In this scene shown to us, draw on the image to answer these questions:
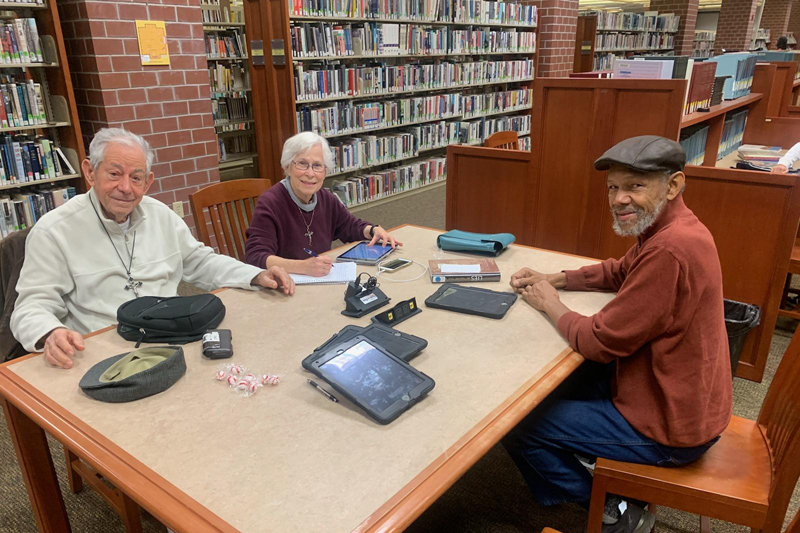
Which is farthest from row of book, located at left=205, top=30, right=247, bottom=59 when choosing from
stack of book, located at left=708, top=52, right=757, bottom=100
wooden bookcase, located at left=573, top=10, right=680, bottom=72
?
wooden bookcase, located at left=573, top=10, right=680, bottom=72

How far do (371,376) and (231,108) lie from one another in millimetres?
4879

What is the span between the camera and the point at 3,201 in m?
3.17

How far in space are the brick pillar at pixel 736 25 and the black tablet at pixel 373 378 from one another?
34.0 feet

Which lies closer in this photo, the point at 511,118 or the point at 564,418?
the point at 564,418

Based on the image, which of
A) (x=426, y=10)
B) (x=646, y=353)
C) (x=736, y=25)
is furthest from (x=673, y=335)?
(x=736, y=25)

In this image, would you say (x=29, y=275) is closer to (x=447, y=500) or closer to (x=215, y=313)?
(x=215, y=313)

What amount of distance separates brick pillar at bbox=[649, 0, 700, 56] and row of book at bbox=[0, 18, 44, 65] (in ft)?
30.1

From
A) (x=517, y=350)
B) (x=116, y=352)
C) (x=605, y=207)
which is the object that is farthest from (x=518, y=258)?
(x=116, y=352)

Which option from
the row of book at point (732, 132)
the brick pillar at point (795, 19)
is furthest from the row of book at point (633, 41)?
the brick pillar at point (795, 19)

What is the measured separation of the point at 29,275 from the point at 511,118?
581 centimetres

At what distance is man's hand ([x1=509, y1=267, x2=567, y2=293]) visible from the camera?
1.71 m

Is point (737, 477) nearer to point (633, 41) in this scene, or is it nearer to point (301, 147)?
point (301, 147)

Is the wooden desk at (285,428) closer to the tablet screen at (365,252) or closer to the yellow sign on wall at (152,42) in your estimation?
the tablet screen at (365,252)

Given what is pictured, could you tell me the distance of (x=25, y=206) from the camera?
3.25m
